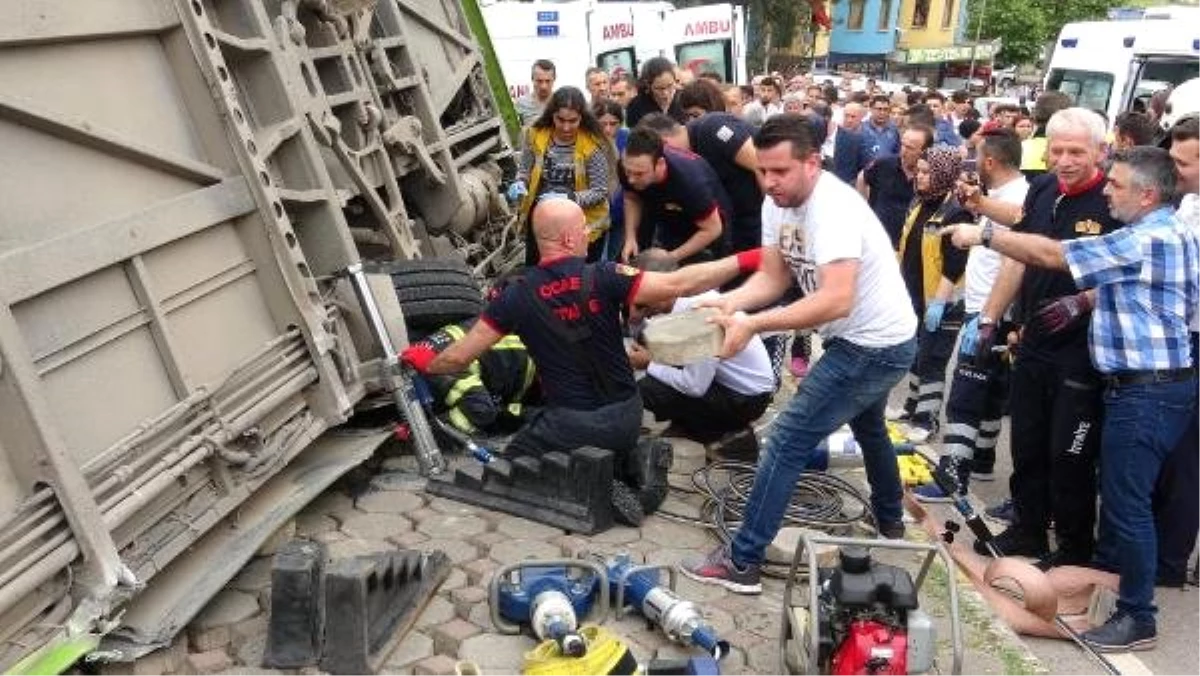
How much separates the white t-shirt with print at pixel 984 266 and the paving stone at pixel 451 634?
3314mm

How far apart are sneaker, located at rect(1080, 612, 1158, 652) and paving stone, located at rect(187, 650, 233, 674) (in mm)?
3181

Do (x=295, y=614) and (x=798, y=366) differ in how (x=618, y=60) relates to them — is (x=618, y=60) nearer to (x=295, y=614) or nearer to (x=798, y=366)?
(x=798, y=366)

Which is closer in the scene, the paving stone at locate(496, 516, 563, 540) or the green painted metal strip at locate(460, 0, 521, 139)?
the paving stone at locate(496, 516, 563, 540)

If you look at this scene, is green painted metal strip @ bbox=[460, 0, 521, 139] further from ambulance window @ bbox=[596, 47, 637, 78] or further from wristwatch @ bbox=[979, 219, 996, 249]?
wristwatch @ bbox=[979, 219, 996, 249]

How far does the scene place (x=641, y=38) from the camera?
15.4m

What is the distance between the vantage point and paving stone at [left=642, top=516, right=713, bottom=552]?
14.8 ft

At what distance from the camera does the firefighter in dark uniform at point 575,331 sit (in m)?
4.35

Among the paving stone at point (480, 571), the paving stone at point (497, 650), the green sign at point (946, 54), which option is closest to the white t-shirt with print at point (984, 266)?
the paving stone at point (480, 571)

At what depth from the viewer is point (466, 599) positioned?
3.94 m

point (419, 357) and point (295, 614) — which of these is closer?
point (295, 614)

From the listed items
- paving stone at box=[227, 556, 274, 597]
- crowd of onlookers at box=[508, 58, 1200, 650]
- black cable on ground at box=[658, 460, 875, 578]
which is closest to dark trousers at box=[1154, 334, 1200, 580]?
crowd of onlookers at box=[508, 58, 1200, 650]

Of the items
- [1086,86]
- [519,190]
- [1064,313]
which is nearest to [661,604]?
[1064,313]

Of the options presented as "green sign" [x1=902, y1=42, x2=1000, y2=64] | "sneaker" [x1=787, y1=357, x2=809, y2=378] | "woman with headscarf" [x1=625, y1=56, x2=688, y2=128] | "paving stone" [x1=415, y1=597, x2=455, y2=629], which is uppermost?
"woman with headscarf" [x1=625, y1=56, x2=688, y2=128]

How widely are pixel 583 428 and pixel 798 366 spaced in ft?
11.4
